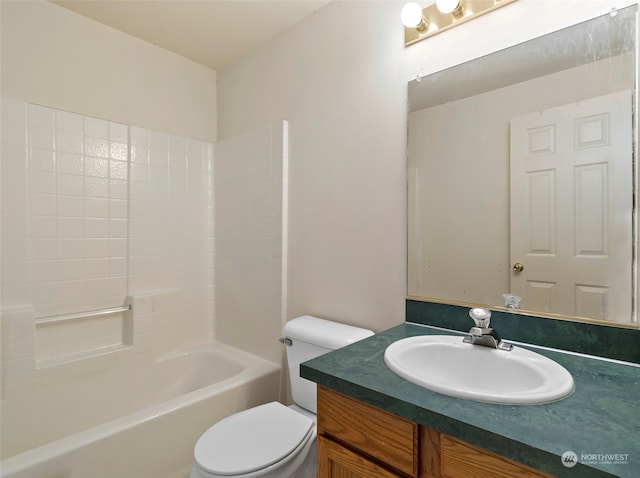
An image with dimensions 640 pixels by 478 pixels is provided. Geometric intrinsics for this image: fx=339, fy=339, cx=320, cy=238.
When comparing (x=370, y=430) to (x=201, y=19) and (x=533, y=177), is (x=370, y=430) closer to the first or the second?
(x=533, y=177)

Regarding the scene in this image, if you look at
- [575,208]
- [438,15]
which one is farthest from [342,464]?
[438,15]

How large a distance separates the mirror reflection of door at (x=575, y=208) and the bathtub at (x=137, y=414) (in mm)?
1454

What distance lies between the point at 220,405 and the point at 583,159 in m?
1.82

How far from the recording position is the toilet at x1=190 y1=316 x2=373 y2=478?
1141 millimetres

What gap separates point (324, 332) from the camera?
1540 mm

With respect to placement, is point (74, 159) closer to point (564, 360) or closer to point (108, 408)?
point (108, 408)

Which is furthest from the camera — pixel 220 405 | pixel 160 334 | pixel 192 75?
pixel 192 75

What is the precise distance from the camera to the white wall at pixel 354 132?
4.43 feet

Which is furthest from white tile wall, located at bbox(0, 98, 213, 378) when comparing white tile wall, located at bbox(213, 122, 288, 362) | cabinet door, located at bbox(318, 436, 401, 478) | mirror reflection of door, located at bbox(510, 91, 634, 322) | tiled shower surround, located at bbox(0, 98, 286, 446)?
mirror reflection of door, located at bbox(510, 91, 634, 322)

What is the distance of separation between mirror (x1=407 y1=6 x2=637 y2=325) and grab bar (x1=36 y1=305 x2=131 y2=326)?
1.68 m

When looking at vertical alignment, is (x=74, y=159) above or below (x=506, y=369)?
above

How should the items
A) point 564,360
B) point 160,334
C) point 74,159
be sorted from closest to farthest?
point 564,360 < point 74,159 < point 160,334

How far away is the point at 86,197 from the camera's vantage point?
1896mm

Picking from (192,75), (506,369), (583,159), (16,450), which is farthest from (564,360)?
(192,75)
